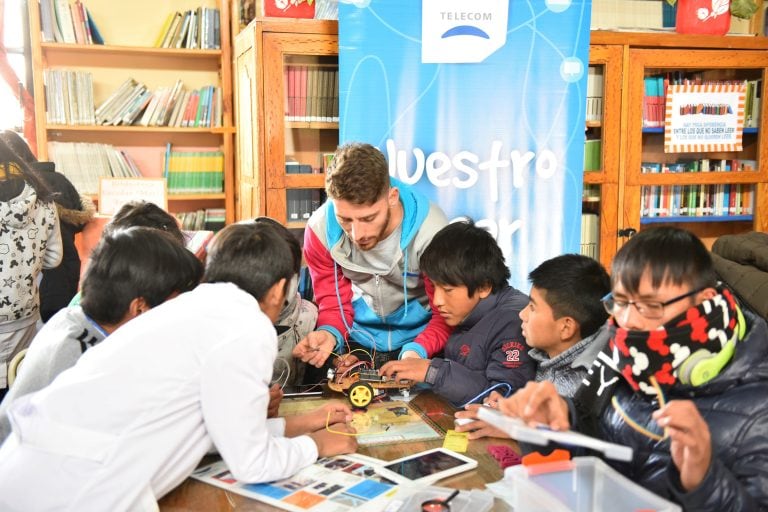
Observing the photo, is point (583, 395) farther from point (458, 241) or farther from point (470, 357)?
point (458, 241)

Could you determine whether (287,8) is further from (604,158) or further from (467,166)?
(604,158)

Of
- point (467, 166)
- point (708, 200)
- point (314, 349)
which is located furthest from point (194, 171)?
point (708, 200)

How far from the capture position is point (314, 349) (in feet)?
7.18

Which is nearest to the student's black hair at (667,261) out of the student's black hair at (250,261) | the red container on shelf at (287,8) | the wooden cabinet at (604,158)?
the student's black hair at (250,261)

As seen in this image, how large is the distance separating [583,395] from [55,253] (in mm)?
2316

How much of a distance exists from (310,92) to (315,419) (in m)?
2.41

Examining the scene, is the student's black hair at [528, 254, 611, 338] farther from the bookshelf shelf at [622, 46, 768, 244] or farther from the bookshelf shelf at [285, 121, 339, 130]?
the bookshelf shelf at [622, 46, 768, 244]

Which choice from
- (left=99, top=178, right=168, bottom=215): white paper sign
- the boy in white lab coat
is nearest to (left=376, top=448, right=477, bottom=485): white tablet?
the boy in white lab coat

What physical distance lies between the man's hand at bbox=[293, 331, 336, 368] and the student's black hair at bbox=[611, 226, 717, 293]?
1.05 m

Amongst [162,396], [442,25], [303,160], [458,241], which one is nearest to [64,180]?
[303,160]

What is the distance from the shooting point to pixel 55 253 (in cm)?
296

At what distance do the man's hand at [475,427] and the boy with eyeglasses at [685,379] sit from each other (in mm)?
266

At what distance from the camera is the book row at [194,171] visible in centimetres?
452

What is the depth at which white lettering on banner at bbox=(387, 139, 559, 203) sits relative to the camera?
3.25m
